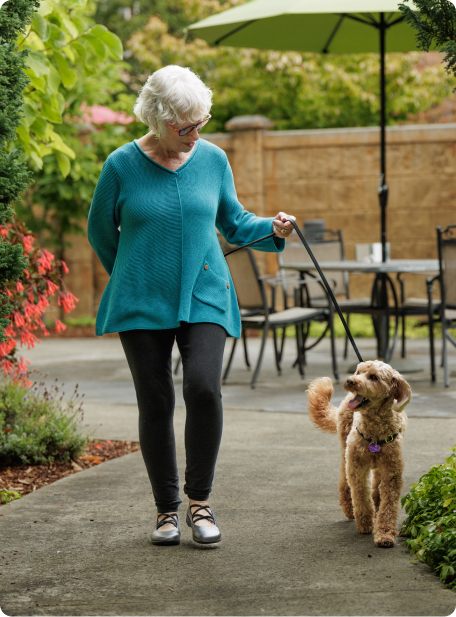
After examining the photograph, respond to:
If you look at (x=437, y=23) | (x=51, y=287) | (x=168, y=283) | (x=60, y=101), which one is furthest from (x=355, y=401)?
(x=60, y=101)

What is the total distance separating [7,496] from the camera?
3783 mm

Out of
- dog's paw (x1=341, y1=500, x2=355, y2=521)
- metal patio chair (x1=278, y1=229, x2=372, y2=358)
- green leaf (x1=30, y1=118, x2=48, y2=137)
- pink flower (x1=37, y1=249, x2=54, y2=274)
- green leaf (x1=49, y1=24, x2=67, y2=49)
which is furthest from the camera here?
metal patio chair (x1=278, y1=229, x2=372, y2=358)

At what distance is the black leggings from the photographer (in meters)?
3.12

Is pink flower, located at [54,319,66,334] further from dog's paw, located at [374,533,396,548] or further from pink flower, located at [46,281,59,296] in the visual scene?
dog's paw, located at [374,533,396,548]

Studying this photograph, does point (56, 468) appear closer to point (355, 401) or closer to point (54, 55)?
point (355, 401)

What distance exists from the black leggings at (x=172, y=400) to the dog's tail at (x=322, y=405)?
546mm

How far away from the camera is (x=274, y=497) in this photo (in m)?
3.73

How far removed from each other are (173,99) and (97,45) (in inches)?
67.2

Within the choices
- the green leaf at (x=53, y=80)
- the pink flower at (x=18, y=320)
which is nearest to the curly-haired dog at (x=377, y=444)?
the pink flower at (x=18, y=320)

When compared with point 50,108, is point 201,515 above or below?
below

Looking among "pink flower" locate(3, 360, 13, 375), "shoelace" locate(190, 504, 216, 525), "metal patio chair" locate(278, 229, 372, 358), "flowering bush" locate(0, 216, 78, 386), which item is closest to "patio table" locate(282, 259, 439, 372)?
"metal patio chair" locate(278, 229, 372, 358)

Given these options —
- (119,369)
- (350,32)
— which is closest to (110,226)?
(119,369)

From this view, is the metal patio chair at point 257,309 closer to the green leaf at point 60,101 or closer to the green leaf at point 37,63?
the green leaf at point 60,101

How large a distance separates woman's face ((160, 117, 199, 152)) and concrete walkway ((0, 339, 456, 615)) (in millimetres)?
1640
